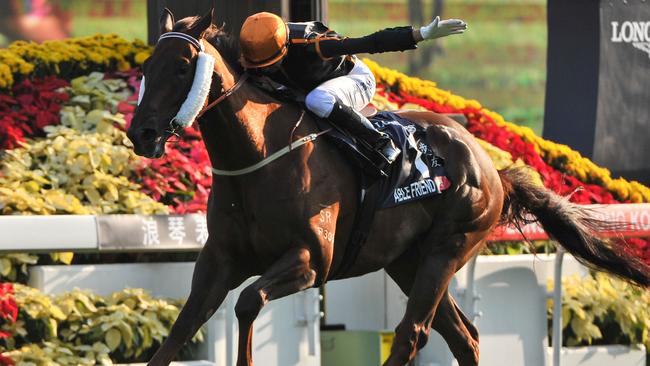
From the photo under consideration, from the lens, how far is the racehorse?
5.74 metres

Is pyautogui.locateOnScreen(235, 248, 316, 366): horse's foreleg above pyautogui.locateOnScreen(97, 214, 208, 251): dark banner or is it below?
below

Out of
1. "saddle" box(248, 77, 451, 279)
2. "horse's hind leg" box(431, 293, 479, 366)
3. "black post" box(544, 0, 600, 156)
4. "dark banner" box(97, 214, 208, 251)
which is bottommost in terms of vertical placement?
"horse's hind leg" box(431, 293, 479, 366)

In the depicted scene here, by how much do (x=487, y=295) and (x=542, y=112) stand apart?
4.21m

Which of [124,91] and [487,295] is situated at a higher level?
[124,91]

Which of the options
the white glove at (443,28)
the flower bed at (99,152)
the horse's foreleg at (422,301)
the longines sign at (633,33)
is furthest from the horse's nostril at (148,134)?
the longines sign at (633,33)

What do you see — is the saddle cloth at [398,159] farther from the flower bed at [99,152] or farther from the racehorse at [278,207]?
the flower bed at [99,152]

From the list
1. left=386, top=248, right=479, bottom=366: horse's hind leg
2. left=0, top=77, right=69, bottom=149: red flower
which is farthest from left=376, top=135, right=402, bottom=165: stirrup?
left=0, top=77, right=69, bottom=149: red flower

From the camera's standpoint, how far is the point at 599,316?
8945 millimetres

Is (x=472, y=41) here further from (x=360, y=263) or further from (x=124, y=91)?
(x=360, y=263)

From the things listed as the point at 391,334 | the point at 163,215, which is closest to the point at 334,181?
the point at 163,215

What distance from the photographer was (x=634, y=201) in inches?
419

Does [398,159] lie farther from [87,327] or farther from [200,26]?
[87,327]

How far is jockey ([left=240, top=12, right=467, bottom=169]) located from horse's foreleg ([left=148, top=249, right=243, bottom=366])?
0.82 m

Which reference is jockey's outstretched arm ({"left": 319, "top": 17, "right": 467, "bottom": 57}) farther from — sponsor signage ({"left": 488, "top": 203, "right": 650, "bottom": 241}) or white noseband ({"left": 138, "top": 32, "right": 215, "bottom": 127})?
sponsor signage ({"left": 488, "top": 203, "right": 650, "bottom": 241})
